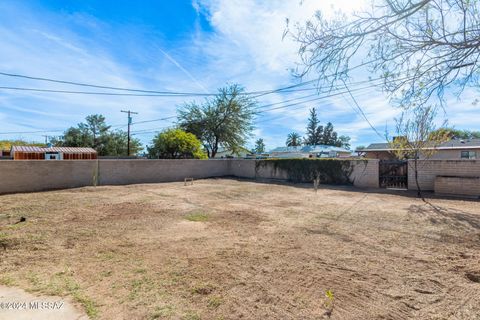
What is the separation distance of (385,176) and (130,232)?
11130 millimetres

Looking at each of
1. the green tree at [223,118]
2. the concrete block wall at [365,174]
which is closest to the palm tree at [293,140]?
the green tree at [223,118]

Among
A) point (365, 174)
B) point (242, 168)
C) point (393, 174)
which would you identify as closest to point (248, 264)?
point (393, 174)

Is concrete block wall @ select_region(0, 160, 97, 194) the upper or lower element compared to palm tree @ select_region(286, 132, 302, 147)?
lower

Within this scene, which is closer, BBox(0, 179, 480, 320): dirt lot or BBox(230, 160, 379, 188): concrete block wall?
BBox(0, 179, 480, 320): dirt lot

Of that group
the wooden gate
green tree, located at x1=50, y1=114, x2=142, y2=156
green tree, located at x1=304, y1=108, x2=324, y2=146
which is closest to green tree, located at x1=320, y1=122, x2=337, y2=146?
green tree, located at x1=304, y1=108, x2=324, y2=146

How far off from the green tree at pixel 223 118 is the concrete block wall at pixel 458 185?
15426mm

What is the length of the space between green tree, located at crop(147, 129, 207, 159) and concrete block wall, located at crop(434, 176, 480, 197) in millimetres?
15468

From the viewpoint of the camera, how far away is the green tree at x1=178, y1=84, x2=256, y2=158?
21.7 m

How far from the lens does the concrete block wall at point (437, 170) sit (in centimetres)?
893

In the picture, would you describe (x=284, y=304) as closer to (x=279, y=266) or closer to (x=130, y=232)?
(x=279, y=266)

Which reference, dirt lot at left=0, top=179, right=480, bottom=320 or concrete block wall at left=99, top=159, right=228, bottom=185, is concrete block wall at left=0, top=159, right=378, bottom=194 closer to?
concrete block wall at left=99, top=159, right=228, bottom=185

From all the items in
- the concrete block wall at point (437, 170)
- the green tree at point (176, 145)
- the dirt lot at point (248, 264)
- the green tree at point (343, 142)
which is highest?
the green tree at point (343, 142)

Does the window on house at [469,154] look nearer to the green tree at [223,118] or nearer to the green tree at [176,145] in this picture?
the green tree at [223,118]

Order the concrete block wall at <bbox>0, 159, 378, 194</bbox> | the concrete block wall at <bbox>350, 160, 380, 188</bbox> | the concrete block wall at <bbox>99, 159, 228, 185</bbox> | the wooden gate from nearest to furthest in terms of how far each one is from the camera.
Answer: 1. the concrete block wall at <bbox>0, 159, 378, 194</bbox>
2. the wooden gate
3. the concrete block wall at <bbox>350, 160, 380, 188</bbox>
4. the concrete block wall at <bbox>99, 159, 228, 185</bbox>
